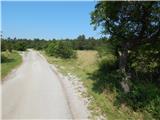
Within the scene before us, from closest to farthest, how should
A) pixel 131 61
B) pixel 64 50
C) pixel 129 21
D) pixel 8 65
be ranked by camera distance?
pixel 129 21, pixel 131 61, pixel 8 65, pixel 64 50

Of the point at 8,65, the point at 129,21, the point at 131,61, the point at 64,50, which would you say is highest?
the point at 129,21

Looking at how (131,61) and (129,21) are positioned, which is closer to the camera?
(129,21)

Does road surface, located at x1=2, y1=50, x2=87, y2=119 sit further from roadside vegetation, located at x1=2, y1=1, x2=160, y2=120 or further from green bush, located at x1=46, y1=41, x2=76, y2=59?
green bush, located at x1=46, y1=41, x2=76, y2=59

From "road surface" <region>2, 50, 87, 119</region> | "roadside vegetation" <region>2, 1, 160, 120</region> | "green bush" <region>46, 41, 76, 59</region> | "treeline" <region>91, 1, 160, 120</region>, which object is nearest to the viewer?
"road surface" <region>2, 50, 87, 119</region>

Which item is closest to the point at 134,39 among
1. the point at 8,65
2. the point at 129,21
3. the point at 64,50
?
the point at 129,21

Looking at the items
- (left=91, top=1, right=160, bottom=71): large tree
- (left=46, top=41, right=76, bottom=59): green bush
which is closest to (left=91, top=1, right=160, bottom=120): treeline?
(left=91, top=1, right=160, bottom=71): large tree

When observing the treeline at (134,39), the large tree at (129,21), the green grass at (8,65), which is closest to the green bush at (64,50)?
the green grass at (8,65)

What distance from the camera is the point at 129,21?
44.1 feet

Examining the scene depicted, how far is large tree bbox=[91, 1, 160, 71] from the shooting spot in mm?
12516

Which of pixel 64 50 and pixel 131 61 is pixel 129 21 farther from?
pixel 64 50

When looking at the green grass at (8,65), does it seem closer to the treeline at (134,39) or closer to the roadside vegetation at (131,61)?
the roadside vegetation at (131,61)

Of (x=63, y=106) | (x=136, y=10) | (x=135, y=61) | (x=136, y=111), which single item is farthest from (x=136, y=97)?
(x=135, y=61)

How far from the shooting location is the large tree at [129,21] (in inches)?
493

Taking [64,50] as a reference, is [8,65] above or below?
below
